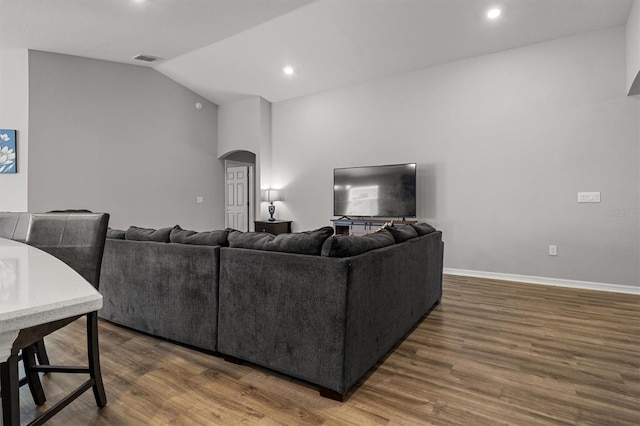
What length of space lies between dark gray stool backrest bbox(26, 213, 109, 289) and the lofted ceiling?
11.2 feet

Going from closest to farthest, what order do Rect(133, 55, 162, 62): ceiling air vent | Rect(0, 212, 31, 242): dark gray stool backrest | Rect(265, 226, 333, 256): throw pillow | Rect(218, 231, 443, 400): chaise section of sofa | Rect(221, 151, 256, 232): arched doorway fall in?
Rect(218, 231, 443, 400): chaise section of sofa → Rect(265, 226, 333, 256): throw pillow → Rect(0, 212, 31, 242): dark gray stool backrest → Rect(133, 55, 162, 62): ceiling air vent → Rect(221, 151, 256, 232): arched doorway

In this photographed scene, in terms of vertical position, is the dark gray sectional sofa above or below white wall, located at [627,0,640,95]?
below

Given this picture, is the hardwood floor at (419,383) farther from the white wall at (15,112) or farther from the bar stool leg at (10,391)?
the white wall at (15,112)

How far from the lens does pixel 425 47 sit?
4.54 metres

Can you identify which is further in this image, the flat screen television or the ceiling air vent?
the ceiling air vent

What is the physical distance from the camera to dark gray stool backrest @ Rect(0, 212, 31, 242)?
1.99 m

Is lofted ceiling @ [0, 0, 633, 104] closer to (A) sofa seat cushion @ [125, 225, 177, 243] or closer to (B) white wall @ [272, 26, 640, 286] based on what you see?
(B) white wall @ [272, 26, 640, 286]

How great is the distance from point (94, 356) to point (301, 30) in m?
4.39

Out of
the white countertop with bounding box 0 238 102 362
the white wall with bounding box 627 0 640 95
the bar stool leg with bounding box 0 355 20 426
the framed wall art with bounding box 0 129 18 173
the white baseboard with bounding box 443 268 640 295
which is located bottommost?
the white baseboard with bounding box 443 268 640 295

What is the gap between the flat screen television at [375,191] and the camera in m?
4.93

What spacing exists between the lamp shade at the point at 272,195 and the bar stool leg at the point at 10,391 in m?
5.55

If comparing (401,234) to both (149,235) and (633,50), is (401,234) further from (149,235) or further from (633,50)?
(633,50)

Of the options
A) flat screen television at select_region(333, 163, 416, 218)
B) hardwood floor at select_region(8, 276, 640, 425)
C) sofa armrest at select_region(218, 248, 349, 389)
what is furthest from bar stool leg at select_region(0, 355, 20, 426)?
flat screen television at select_region(333, 163, 416, 218)

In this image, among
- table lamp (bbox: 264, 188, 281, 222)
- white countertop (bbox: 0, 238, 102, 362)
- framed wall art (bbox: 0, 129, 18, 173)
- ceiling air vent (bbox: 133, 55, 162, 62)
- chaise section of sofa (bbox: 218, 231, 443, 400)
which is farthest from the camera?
table lamp (bbox: 264, 188, 281, 222)
